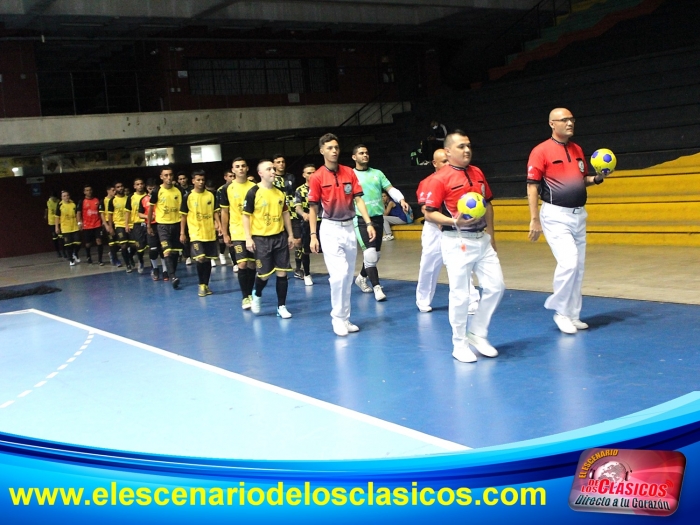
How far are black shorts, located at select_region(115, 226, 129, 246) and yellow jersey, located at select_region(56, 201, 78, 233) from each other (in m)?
2.62

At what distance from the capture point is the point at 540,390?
6.02 metres

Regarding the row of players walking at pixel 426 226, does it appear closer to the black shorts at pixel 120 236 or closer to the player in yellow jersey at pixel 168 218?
the player in yellow jersey at pixel 168 218

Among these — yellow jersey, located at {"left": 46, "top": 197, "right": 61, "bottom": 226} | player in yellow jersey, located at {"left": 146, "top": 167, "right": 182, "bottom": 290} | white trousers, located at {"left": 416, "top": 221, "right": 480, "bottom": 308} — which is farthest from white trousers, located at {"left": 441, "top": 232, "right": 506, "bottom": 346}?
yellow jersey, located at {"left": 46, "top": 197, "right": 61, "bottom": 226}

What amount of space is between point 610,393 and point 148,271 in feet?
44.0

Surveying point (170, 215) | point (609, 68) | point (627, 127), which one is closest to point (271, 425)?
point (170, 215)

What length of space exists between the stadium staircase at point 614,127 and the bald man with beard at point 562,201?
6.16 metres

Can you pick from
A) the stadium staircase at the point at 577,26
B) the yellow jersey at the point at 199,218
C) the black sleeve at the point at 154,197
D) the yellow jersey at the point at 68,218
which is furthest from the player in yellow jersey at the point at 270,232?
the stadium staircase at the point at 577,26

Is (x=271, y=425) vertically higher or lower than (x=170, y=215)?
lower

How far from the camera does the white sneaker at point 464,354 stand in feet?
23.2

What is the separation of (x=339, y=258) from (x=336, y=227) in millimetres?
357

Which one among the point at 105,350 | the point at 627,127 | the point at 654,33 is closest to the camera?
the point at 105,350

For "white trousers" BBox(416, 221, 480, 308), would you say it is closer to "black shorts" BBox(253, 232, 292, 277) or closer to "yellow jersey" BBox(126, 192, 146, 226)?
"black shorts" BBox(253, 232, 292, 277)

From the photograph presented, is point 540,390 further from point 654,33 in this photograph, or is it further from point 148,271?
point 654,33

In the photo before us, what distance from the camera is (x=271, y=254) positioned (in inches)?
398
